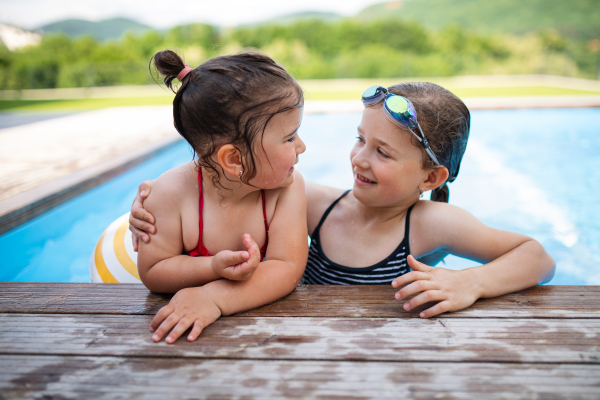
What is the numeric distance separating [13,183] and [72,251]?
925 millimetres

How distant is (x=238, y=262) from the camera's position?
4.76 feet

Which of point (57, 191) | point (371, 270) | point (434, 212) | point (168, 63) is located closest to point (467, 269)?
point (434, 212)

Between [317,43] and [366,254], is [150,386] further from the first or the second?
[317,43]

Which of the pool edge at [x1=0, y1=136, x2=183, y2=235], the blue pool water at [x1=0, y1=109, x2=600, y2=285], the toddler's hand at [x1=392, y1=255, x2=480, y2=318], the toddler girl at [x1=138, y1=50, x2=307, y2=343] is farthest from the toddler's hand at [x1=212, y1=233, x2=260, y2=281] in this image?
the blue pool water at [x1=0, y1=109, x2=600, y2=285]

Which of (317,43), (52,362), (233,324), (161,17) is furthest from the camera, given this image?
(161,17)

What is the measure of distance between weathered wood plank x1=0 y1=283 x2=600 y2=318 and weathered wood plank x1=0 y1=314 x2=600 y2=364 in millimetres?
48

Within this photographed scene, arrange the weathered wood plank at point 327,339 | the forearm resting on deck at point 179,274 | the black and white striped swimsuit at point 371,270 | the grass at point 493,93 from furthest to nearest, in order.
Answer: the grass at point 493,93 → the black and white striped swimsuit at point 371,270 → the forearm resting on deck at point 179,274 → the weathered wood plank at point 327,339

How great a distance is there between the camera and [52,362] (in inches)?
49.2

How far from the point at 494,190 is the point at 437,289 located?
6307 millimetres

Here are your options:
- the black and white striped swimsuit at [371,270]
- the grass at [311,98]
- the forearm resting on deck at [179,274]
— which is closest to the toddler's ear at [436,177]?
the black and white striped swimsuit at [371,270]

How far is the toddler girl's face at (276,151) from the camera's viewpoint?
163cm

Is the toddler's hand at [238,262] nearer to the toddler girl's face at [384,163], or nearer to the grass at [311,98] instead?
the toddler girl's face at [384,163]

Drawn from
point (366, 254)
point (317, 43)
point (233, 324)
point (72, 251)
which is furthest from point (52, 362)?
point (317, 43)

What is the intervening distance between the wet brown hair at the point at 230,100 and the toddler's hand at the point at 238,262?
345 mm
